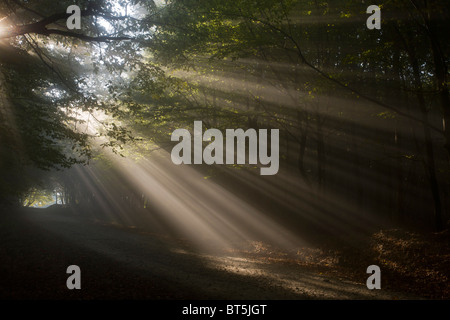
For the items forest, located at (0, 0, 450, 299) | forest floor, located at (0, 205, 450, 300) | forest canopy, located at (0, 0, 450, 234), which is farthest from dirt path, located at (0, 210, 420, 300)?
forest canopy, located at (0, 0, 450, 234)

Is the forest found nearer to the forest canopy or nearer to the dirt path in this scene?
the forest canopy

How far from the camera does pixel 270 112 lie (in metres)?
18.8

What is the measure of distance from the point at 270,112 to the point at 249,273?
1119cm

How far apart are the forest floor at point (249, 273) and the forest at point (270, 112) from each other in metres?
0.13

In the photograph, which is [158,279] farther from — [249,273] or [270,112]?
[270,112]

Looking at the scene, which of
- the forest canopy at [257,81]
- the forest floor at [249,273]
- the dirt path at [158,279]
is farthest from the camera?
the forest canopy at [257,81]

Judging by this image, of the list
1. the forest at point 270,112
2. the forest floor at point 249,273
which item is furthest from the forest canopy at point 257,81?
the forest floor at point 249,273

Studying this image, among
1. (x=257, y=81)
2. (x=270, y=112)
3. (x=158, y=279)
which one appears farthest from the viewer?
(x=270, y=112)

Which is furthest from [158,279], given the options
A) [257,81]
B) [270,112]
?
[270,112]

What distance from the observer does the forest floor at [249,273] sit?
707 centimetres

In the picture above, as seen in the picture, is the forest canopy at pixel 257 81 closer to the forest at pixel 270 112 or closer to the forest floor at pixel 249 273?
the forest at pixel 270 112

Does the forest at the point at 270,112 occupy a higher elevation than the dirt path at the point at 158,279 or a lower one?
higher

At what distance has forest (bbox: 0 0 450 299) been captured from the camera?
9.70m
